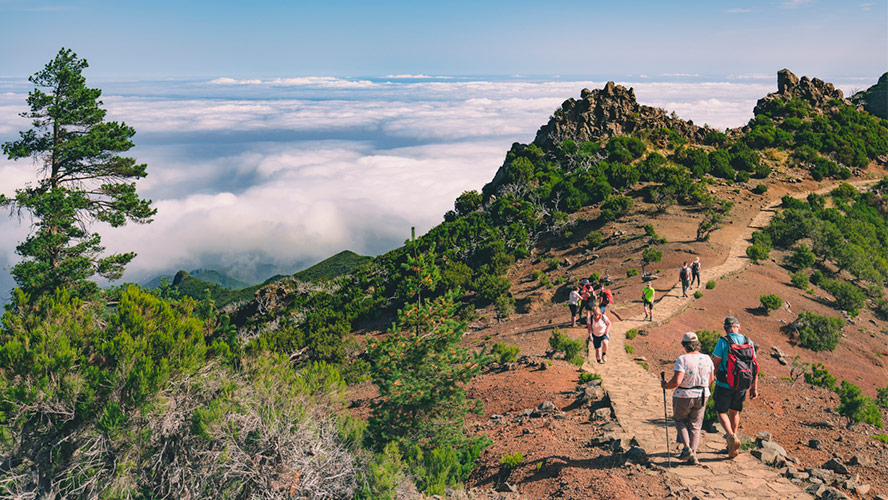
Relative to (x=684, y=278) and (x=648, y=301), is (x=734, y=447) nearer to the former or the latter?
(x=648, y=301)

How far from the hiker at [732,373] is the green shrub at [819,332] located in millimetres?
11411

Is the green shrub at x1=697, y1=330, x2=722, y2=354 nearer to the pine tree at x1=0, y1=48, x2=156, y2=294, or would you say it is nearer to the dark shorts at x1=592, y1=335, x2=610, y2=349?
the dark shorts at x1=592, y1=335, x2=610, y2=349

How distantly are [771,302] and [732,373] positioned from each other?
1296 centimetres

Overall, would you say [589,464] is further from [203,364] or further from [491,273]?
[491,273]

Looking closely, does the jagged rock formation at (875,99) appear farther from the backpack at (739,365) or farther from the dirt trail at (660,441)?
the backpack at (739,365)

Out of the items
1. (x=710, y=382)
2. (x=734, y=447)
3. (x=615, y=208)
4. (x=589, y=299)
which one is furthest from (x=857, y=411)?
(x=615, y=208)

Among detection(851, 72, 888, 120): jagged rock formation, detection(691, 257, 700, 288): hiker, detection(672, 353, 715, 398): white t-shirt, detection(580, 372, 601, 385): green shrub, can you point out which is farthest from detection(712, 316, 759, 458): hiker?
detection(851, 72, 888, 120): jagged rock formation

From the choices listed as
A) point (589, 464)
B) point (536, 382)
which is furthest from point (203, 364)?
point (536, 382)

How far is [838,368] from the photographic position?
14859mm

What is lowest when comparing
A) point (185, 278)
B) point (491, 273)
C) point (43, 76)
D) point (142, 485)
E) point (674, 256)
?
point (185, 278)

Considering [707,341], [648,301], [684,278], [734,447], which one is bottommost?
[707,341]

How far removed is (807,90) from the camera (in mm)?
49656

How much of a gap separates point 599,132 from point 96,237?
3357 cm

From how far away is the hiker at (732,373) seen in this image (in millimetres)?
6559
